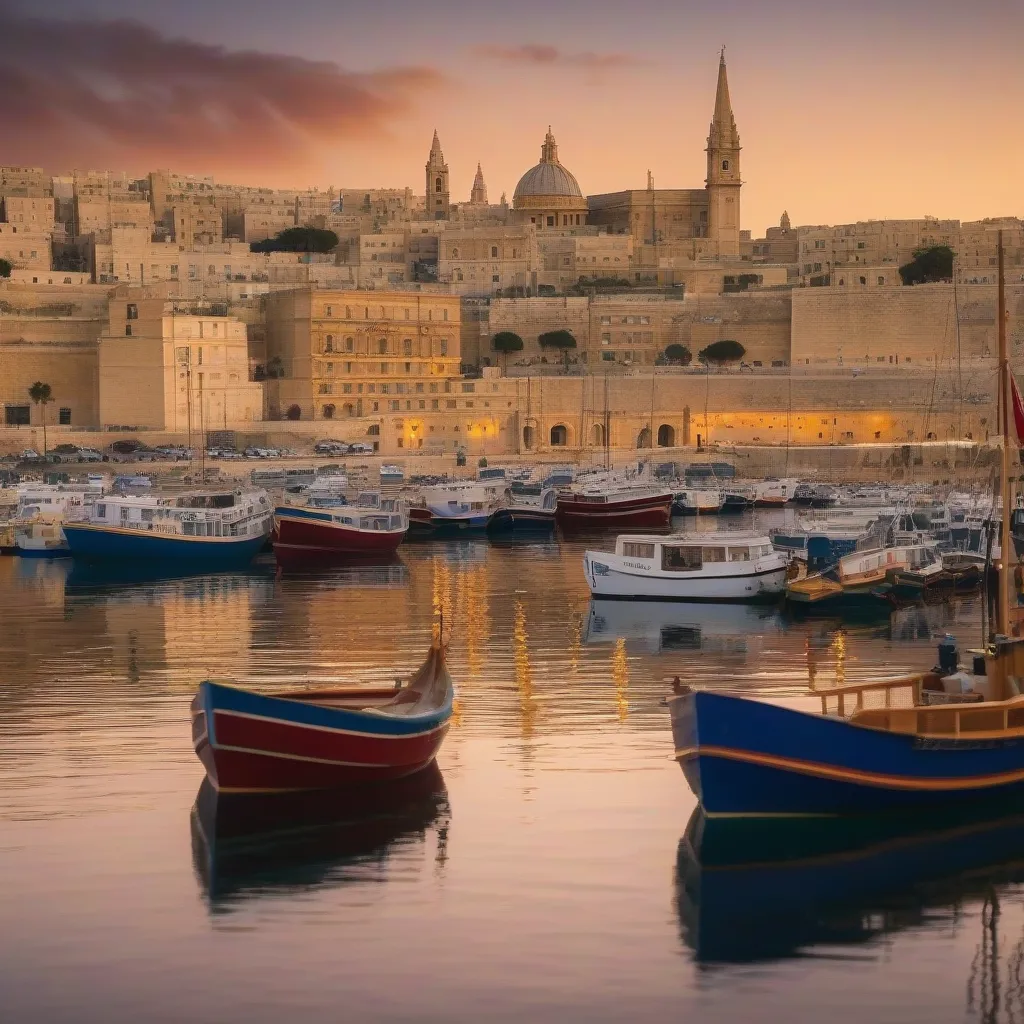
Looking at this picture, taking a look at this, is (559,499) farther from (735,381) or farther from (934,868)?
(934,868)

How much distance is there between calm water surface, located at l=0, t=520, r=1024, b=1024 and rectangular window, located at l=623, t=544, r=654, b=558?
7.17 metres

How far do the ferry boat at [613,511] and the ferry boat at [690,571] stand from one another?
12510 mm

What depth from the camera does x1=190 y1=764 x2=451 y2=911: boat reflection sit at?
10.9 meters

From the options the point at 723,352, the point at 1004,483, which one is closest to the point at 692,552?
the point at 1004,483

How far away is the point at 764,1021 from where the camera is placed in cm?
888

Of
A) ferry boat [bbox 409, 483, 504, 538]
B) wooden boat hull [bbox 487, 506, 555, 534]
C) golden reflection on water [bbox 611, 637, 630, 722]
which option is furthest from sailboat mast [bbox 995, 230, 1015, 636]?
wooden boat hull [bbox 487, 506, 555, 534]

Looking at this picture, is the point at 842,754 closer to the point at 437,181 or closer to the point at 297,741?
the point at 297,741

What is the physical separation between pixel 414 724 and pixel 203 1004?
3.83 metres

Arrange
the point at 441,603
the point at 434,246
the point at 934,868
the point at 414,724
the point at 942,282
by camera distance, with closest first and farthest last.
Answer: the point at 934,868
the point at 414,724
the point at 441,603
the point at 942,282
the point at 434,246

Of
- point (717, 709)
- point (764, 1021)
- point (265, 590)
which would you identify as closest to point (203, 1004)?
point (764, 1021)

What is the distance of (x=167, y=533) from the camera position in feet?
99.6

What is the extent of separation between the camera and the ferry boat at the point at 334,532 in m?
30.6

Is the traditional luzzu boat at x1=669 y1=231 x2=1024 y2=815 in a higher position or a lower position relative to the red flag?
lower

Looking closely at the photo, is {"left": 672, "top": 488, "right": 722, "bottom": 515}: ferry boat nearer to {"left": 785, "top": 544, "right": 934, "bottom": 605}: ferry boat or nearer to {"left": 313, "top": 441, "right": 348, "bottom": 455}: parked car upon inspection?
{"left": 313, "top": 441, "right": 348, "bottom": 455}: parked car
